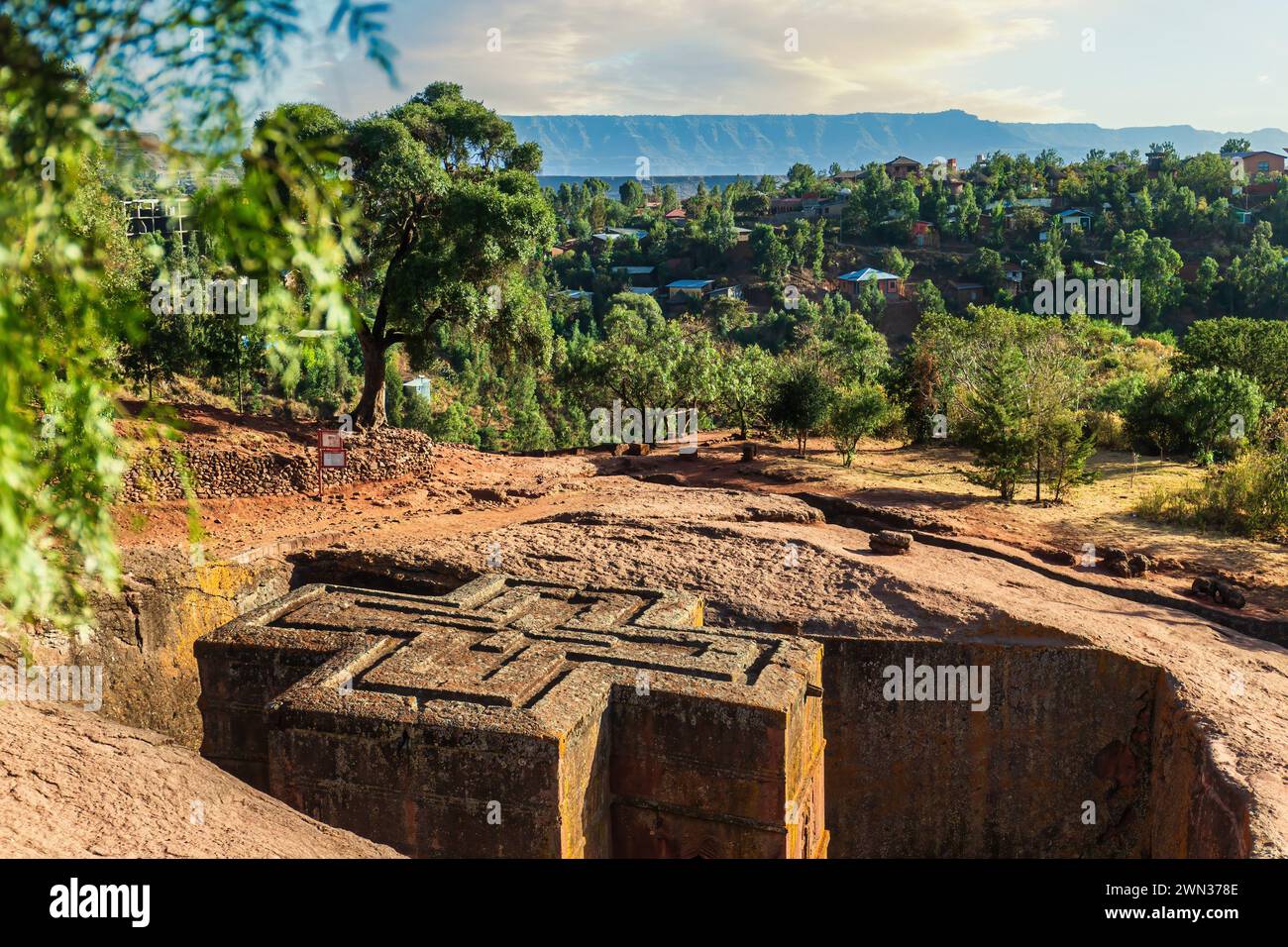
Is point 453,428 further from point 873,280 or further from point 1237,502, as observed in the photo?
point 873,280

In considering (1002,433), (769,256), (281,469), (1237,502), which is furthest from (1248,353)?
(769,256)

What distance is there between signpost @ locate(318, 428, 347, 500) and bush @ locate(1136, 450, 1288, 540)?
1389 cm

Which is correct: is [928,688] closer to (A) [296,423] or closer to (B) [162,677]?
(B) [162,677]

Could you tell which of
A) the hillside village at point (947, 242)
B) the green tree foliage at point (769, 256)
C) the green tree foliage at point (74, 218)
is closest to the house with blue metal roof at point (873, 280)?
the hillside village at point (947, 242)

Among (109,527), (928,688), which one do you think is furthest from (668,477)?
(109,527)

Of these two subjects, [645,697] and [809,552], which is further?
[809,552]

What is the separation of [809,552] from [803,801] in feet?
16.7

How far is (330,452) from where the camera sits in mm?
17859

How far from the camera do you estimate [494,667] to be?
7848 millimetres

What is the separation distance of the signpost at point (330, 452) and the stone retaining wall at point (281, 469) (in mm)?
154

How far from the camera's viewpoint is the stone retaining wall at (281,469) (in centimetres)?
1608

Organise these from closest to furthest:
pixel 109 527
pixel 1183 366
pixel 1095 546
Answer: pixel 109 527 < pixel 1095 546 < pixel 1183 366

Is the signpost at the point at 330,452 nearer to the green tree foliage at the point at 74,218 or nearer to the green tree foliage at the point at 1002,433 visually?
the green tree foliage at the point at 1002,433

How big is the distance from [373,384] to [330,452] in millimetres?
3607
